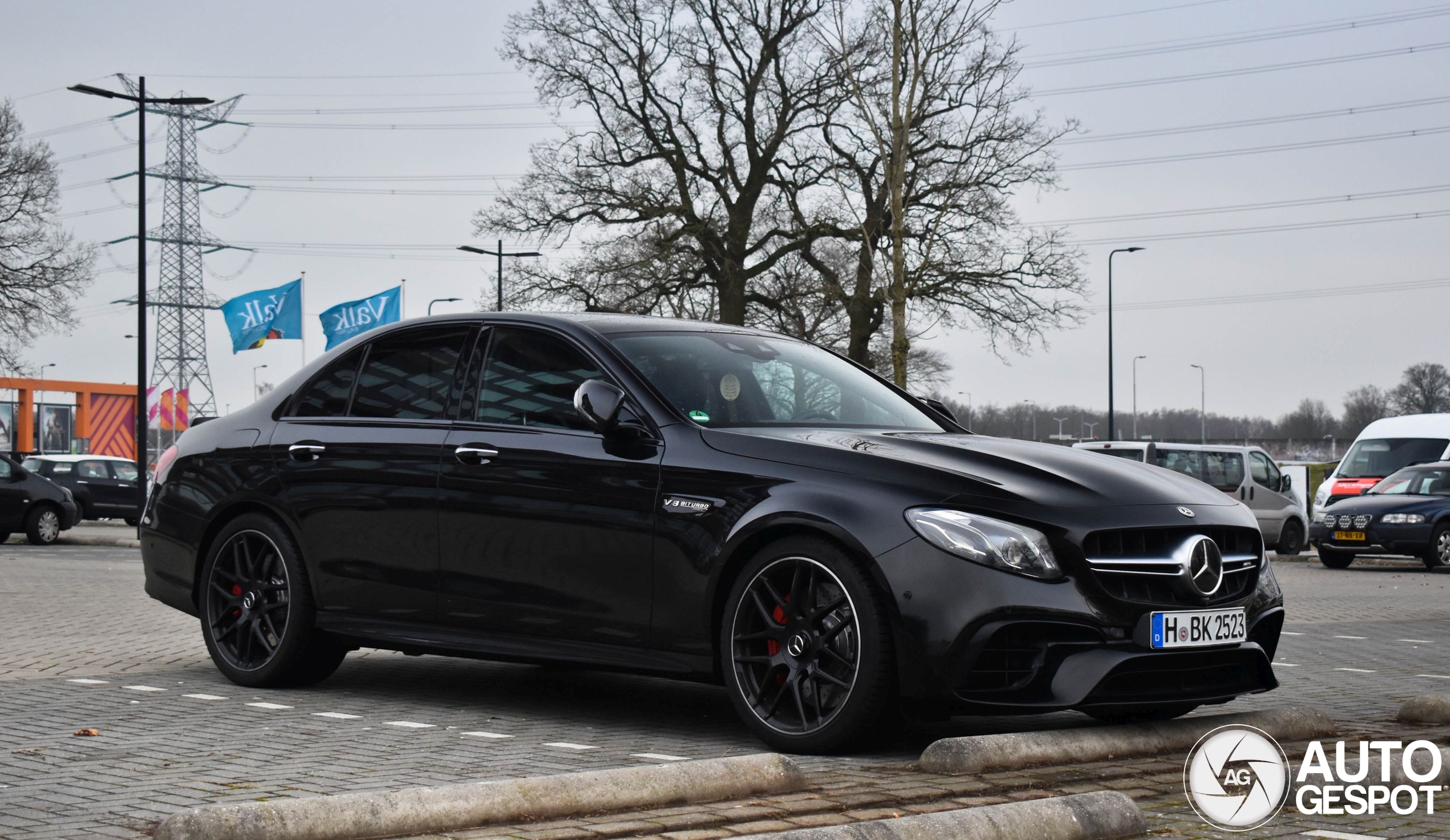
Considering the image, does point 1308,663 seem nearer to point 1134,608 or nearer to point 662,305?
point 1134,608

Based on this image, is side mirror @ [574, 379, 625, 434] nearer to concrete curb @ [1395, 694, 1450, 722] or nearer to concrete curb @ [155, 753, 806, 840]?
concrete curb @ [155, 753, 806, 840]

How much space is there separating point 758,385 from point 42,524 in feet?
77.9

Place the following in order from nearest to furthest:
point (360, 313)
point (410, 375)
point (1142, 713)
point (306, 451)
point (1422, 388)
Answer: point (1142, 713) → point (410, 375) → point (306, 451) → point (360, 313) → point (1422, 388)

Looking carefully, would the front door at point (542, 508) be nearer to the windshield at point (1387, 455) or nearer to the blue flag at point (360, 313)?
the windshield at point (1387, 455)

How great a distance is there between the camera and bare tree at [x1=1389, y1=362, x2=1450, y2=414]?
113 meters

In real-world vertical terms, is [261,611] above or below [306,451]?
below

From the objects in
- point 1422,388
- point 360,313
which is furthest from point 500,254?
point 1422,388

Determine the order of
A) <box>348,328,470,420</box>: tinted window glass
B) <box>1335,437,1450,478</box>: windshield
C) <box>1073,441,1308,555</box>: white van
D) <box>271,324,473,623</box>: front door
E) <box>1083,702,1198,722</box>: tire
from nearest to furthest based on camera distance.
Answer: <box>1083,702,1198,722</box>: tire < <box>271,324,473,623</box>: front door < <box>348,328,470,420</box>: tinted window glass < <box>1073,441,1308,555</box>: white van < <box>1335,437,1450,478</box>: windshield

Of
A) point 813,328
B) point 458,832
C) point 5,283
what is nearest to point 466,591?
point 458,832

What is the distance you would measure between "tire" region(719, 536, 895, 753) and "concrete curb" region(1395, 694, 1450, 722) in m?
2.40

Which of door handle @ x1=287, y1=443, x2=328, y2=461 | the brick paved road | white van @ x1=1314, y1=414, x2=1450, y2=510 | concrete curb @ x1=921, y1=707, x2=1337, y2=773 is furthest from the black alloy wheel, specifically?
white van @ x1=1314, y1=414, x2=1450, y2=510

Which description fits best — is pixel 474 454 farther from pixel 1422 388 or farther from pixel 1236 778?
pixel 1422 388

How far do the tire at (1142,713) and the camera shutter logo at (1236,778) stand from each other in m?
0.52

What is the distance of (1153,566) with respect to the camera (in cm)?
579
